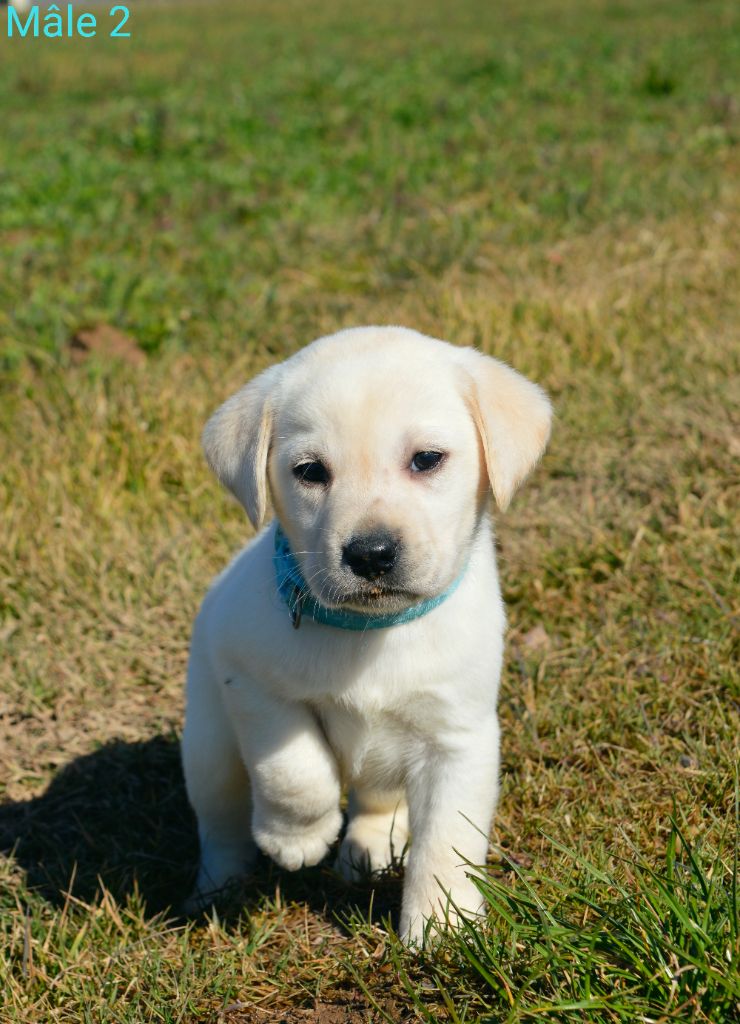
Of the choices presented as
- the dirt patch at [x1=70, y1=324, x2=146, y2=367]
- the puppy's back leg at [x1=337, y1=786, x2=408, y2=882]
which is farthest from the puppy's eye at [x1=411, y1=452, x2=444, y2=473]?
the dirt patch at [x1=70, y1=324, x2=146, y2=367]

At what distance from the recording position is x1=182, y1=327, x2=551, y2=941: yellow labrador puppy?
2.56 m

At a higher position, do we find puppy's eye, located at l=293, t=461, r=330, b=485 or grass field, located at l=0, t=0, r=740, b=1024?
puppy's eye, located at l=293, t=461, r=330, b=485

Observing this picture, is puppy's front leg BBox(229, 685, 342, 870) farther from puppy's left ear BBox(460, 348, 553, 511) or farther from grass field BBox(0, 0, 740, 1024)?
puppy's left ear BBox(460, 348, 553, 511)

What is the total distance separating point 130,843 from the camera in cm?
357

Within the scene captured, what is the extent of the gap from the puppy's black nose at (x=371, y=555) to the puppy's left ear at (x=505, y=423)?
0.36 metres

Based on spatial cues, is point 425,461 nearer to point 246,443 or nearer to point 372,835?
point 246,443

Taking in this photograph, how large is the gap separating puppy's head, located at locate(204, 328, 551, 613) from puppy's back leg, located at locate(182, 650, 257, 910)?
2.02ft

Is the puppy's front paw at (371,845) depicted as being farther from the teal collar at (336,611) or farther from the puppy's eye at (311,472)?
the puppy's eye at (311,472)

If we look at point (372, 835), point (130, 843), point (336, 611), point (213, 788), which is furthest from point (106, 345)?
point (336, 611)

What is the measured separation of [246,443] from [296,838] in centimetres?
97

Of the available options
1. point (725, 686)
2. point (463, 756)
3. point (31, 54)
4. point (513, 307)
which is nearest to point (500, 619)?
point (463, 756)

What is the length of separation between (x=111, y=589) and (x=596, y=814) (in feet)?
6.88

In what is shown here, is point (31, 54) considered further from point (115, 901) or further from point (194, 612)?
point (115, 901)

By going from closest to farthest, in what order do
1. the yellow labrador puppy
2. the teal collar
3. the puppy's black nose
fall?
the puppy's black nose, the yellow labrador puppy, the teal collar
